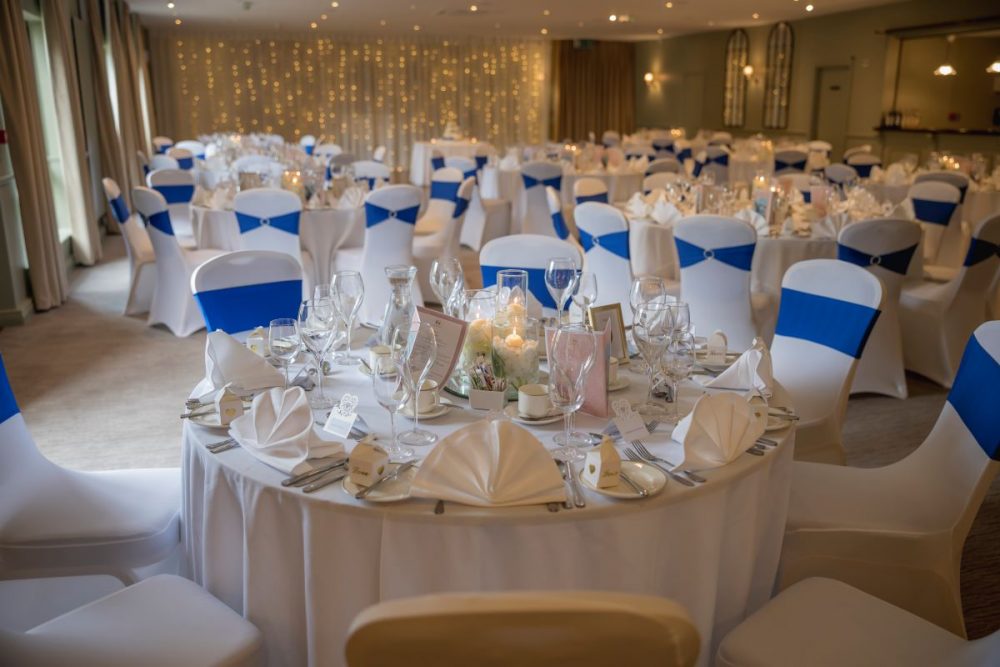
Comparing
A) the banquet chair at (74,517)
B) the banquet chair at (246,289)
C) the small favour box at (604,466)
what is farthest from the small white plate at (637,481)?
the banquet chair at (246,289)

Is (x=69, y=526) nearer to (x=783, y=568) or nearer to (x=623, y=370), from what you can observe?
(x=623, y=370)

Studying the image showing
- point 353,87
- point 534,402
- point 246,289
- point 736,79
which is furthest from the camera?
point 353,87

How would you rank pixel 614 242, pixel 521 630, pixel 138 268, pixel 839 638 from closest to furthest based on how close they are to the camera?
pixel 521 630
pixel 839 638
pixel 614 242
pixel 138 268

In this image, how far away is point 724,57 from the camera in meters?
17.9

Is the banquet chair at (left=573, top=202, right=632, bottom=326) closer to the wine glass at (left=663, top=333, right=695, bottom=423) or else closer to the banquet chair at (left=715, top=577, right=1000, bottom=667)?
the wine glass at (left=663, top=333, right=695, bottom=423)

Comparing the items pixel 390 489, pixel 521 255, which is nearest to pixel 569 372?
pixel 390 489

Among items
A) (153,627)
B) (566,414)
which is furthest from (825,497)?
(153,627)

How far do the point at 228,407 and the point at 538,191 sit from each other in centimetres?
727

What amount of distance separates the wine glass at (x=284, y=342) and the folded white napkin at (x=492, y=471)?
0.79 metres

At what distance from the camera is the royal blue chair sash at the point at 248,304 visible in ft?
10.7

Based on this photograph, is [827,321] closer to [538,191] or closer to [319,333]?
[319,333]

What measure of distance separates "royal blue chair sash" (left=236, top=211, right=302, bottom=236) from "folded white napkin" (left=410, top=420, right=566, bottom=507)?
436cm

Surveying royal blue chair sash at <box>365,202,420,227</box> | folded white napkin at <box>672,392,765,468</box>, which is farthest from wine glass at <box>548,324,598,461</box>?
royal blue chair sash at <box>365,202,420,227</box>

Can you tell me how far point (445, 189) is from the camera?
25.8 ft
